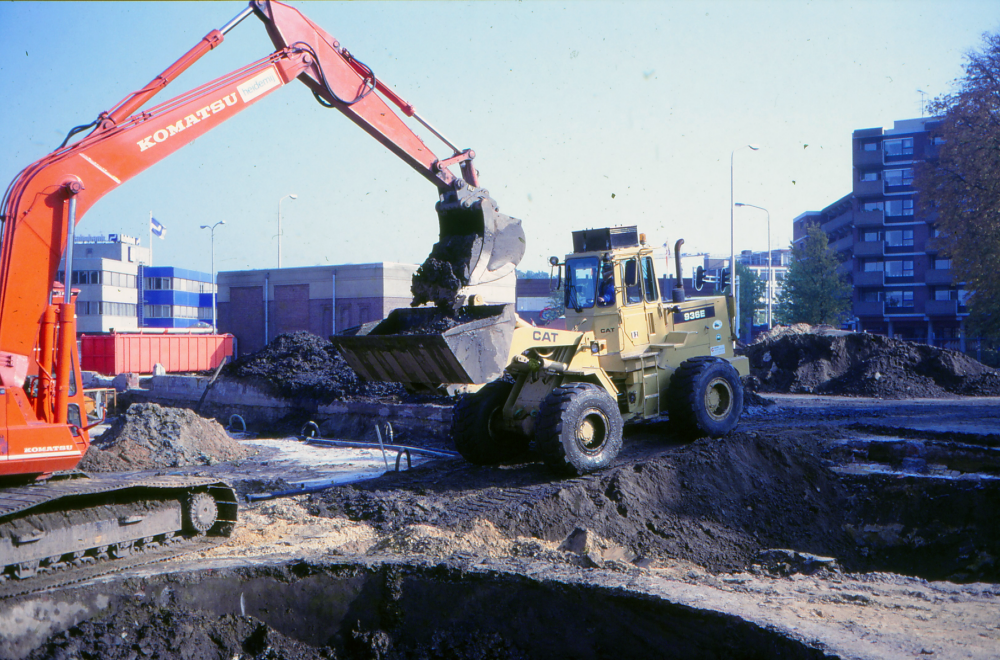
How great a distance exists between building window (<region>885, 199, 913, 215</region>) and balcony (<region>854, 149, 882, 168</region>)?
10.2 feet

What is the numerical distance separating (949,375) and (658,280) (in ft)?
57.8

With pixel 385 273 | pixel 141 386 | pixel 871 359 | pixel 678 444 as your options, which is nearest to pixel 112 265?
pixel 385 273

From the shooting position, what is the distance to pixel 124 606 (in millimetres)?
6141

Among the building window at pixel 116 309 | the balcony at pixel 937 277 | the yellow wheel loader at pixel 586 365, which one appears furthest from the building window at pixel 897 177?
the building window at pixel 116 309

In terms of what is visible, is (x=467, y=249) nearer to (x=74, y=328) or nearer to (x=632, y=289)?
(x=632, y=289)

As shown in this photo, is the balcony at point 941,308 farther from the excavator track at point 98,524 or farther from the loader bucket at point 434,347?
the excavator track at point 98,524

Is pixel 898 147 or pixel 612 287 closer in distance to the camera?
pixel 612 287

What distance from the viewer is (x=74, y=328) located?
22.2 feet

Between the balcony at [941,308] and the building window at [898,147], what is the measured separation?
37.6 ft

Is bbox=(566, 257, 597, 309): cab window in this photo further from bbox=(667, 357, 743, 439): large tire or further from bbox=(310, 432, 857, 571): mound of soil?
bbox=(310, 432, 857, 571): mound of soil

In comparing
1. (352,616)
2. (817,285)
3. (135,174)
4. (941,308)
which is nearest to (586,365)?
(352,616)

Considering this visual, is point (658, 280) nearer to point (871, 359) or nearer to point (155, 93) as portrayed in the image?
point (155, 93)

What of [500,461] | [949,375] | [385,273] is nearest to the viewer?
[500,461]

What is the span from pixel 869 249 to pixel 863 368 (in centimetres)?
3491
